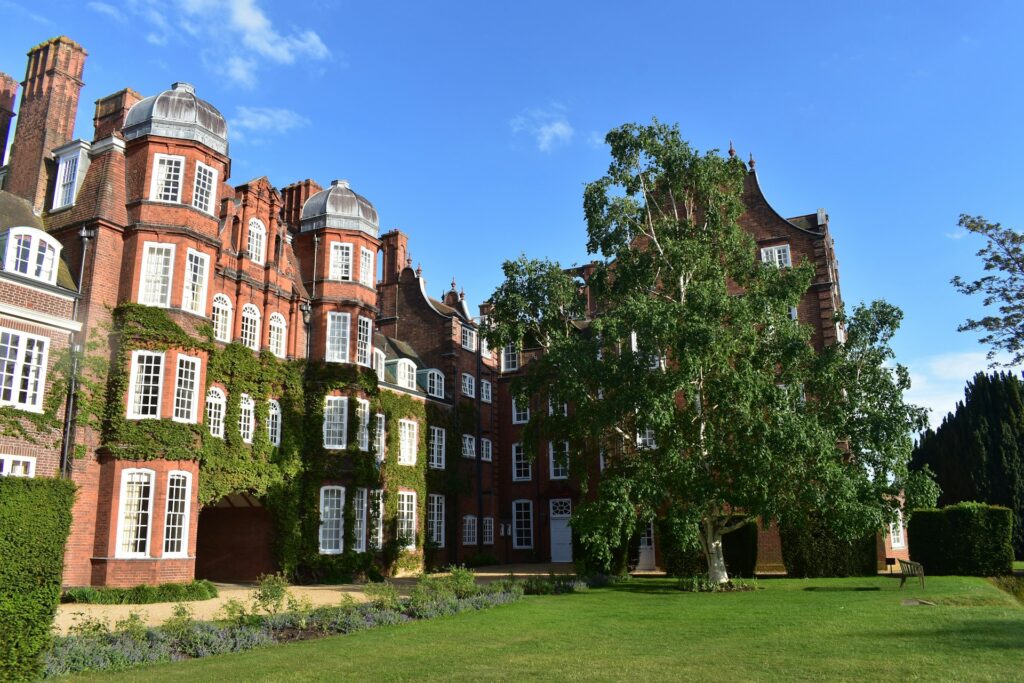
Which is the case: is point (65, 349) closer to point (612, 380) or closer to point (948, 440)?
point (612, 380)

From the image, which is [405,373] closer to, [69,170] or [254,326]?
[254,326]

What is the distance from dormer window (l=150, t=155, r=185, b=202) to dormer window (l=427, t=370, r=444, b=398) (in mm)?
17257

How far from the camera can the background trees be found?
2278 centimetres

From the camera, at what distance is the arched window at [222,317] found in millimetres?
27297

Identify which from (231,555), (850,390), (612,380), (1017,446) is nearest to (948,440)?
(1017,446)

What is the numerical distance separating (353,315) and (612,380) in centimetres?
1262

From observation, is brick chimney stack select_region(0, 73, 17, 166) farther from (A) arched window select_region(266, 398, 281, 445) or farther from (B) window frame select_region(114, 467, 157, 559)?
(B) window frame select_region(114, 467, 157, 559)

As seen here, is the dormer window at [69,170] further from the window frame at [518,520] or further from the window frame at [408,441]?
the window frame at [518,520]

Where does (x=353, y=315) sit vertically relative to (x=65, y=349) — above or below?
above

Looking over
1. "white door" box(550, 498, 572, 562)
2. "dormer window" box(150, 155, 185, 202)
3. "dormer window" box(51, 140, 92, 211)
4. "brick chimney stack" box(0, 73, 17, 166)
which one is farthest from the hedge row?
"brick chimney stack" box(0, 73, 17, 166)

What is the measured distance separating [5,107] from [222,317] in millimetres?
11778

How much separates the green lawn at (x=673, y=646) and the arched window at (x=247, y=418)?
1271 cm

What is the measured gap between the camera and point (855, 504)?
73.6 ft

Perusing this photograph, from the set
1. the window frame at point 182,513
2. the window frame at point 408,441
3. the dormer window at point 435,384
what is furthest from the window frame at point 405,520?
the window frame at point 182,513
